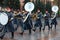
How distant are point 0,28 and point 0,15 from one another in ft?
8.91

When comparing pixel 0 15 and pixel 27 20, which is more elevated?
pixel 0 15

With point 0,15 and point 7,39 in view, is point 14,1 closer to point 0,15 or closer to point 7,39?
point 7,39

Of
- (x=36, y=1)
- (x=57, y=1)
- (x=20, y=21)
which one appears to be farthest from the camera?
(x=57, y=1)

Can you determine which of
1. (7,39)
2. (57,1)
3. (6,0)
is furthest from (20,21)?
(57,1)

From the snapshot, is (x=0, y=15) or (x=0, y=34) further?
(x=0, y=34)

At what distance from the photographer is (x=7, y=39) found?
14.2m

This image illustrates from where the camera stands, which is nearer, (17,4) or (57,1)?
(17,4)

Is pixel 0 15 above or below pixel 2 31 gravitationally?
above

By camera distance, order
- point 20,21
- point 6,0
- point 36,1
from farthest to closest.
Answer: point 36,1
point 6,0
point 20,21

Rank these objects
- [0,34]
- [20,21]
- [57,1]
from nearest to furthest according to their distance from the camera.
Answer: [0,34] < [20,21] < [57,1]

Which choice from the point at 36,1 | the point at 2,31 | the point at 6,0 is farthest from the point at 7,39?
the point at 36,1

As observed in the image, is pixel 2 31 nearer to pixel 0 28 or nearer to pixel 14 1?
pixel 0 28

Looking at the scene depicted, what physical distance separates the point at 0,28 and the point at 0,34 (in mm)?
377

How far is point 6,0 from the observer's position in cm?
3216
